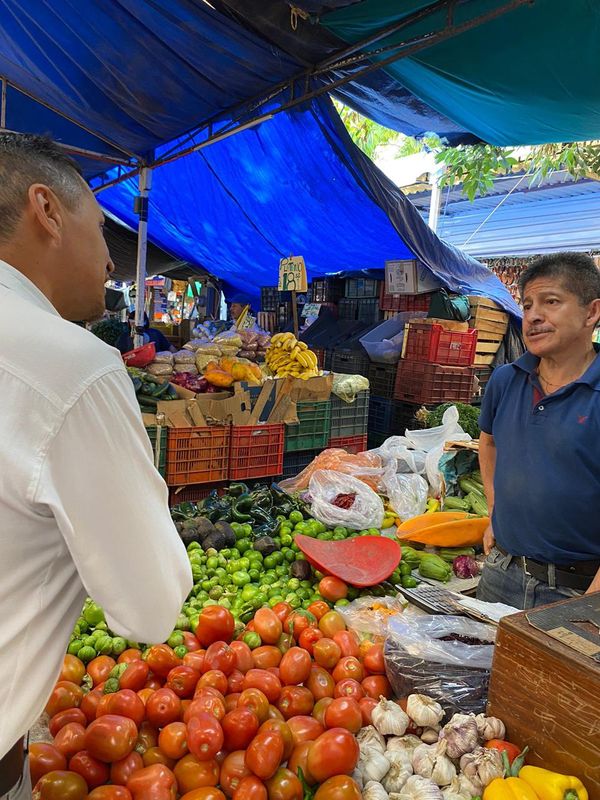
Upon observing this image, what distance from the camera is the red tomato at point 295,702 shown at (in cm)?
192

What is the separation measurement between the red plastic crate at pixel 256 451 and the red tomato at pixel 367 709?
10.5 ft

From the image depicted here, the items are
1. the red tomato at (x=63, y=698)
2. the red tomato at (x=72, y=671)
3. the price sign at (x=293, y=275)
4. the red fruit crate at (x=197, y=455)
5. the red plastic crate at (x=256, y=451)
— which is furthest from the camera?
the price sign at (x=293, y=275)

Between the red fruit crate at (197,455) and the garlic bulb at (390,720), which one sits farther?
the red fruit crate at (197,455)

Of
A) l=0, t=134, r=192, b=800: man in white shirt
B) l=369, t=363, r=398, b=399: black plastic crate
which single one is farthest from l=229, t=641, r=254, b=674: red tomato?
l=369, t=363, r=398, b=399: black plastic crate

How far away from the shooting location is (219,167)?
27.7ft

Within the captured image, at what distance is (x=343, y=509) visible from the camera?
158 inches

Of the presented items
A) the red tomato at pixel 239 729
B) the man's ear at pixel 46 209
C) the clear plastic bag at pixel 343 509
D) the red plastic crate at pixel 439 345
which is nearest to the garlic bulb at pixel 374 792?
the red tomato at pixel 239 729

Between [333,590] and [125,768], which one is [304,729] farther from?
[333,590]

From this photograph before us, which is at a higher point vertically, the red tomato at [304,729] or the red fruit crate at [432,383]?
the red fruit crate at [432,383]

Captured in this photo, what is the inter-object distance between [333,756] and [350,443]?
14.9ft

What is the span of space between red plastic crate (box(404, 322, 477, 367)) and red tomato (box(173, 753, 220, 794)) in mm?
6287

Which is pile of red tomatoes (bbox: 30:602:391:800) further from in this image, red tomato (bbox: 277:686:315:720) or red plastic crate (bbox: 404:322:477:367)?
red plastic crate (bbox: 404:322:477:367)

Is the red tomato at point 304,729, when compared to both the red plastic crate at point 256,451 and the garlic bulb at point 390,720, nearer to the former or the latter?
the garlic bulb at point 390,720

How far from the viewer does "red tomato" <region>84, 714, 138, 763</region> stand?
156cm
